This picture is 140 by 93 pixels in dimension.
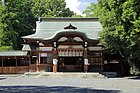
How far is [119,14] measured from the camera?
1026 inches

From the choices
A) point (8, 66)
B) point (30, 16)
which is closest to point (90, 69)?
point (8, 66)

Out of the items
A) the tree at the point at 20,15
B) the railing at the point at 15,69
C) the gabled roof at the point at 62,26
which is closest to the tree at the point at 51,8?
the tree at the point at 20,15

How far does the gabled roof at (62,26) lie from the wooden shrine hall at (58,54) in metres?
0.11

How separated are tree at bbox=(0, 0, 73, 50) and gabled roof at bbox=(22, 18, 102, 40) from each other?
6.06 meters

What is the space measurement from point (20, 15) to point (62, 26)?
12.9 m

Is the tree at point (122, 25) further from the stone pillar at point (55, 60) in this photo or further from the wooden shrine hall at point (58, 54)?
the stone pillar at point (55, 60)

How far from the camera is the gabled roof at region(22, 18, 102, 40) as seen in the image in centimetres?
3562

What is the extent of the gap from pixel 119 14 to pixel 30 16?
30304mm

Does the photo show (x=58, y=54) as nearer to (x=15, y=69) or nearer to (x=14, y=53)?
(x=15, y=69)

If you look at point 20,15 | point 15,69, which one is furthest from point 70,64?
point 20,15

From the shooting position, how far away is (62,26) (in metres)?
37.4

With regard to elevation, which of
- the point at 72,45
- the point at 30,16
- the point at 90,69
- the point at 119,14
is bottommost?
the point at 90,69

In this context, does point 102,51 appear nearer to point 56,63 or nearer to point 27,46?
point 56,63

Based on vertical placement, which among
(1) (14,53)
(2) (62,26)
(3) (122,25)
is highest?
(2) (62,26)
